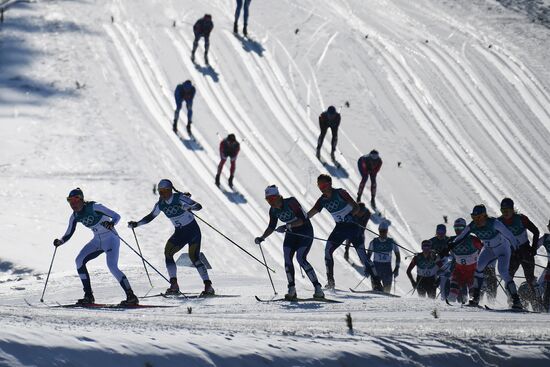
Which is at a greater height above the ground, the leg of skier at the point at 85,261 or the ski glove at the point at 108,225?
the ski glove at the point at 108,225

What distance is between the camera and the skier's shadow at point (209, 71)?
31703 mm

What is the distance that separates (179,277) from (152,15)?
19.6 metres

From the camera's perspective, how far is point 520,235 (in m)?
17.0

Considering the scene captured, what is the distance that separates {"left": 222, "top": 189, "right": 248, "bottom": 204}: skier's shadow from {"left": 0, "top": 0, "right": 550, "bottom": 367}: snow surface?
70 mm

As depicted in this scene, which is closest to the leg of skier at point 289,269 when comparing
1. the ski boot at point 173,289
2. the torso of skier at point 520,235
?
the ski boot at point 173,289

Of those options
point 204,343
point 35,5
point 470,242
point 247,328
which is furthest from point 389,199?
point 35,5

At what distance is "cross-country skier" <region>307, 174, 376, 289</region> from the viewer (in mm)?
16547

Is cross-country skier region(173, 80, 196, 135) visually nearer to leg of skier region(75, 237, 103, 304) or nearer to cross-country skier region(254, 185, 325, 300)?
cross-country skier region(254, 185, 325, 300)

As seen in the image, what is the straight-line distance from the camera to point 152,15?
36.6 m

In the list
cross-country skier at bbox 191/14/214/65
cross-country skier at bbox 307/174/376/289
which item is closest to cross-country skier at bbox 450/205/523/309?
cross-country skier at bbox 307/174/376/289

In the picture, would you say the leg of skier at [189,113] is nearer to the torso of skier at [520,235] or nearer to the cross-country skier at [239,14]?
the cross-country skier at [239,14]

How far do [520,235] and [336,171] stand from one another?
33.0 ft

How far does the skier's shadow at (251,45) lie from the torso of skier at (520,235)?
57.3 ft

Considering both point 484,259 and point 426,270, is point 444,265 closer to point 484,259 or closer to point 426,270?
point 426,270
